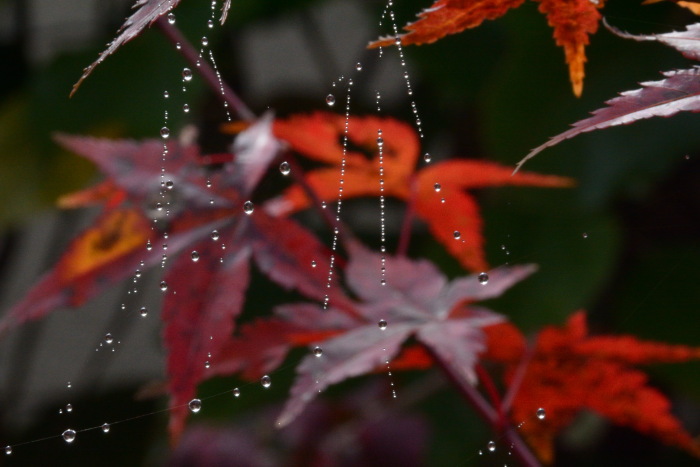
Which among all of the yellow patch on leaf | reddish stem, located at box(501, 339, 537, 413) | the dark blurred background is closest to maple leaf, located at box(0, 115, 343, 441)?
the yellow patch on leaf

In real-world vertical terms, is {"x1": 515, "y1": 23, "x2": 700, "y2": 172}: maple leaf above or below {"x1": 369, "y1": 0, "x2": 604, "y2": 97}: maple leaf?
below

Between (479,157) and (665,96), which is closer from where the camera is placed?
→ (665,96)

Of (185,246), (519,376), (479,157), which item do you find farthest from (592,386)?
(479,157)

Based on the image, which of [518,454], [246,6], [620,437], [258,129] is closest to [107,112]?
[246,6]

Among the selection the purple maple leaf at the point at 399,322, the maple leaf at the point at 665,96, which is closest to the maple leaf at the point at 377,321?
the purple maple leaf at the point at 399,322

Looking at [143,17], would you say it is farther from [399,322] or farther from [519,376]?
[519,376]

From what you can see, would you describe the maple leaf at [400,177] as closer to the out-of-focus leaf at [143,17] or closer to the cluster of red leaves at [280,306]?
the cluster of red leaves at [280,306]

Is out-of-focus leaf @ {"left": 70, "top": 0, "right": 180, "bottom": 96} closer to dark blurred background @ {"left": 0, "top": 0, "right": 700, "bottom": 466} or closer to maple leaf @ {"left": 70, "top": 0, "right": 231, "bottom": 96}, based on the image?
maple leaf @ {"left": 70, "top": 0, "right": 231, "bottom": 96}
